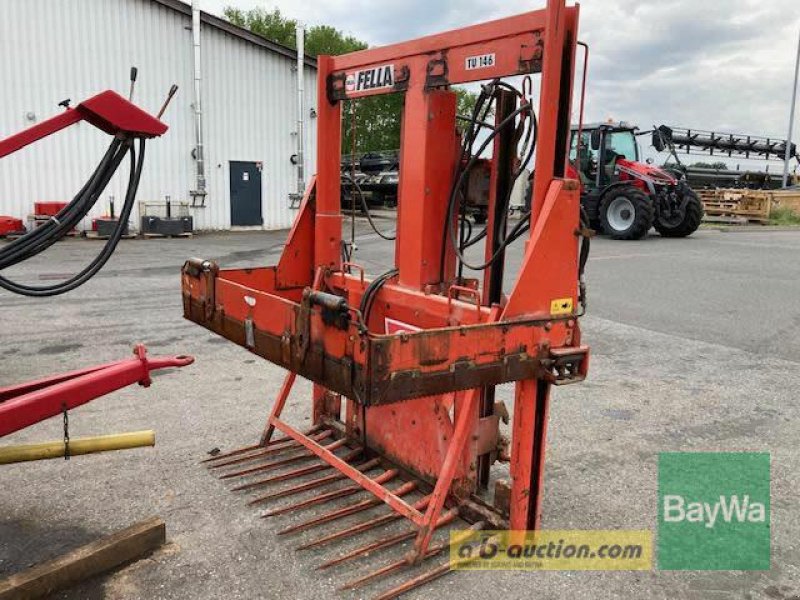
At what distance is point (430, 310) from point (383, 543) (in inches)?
41.7

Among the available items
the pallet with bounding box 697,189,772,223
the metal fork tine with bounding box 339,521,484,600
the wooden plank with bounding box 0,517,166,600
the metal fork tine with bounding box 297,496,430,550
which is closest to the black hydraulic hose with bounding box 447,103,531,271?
the metal fork tine with bounding box 297,496,430,550

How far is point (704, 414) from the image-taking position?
4766mm

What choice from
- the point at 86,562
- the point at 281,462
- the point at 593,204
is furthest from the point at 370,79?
the point at 593,204

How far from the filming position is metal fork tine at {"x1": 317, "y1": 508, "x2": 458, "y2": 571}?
9.18 feet

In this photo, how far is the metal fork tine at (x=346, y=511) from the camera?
3.06m

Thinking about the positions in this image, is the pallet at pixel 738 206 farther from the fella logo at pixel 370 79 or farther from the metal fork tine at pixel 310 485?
the metal fork tine at pixel 310 485

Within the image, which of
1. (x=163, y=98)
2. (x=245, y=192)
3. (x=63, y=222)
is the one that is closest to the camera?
(x=63, y=222)

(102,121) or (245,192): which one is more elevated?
(102,121)

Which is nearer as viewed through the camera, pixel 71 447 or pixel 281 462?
pixel 71 447

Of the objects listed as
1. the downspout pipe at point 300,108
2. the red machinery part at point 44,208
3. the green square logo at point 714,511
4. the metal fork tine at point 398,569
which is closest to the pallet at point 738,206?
the downspout pipe at point 300,108

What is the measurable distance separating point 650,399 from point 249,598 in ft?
11.6

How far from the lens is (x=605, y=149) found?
16344mm

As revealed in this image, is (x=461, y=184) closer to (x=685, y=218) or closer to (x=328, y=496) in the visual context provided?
(x=328, y=496)

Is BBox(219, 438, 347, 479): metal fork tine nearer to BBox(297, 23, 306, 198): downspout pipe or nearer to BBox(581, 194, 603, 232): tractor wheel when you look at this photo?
BBox(581, 194, 603, 232): tractor wheel
